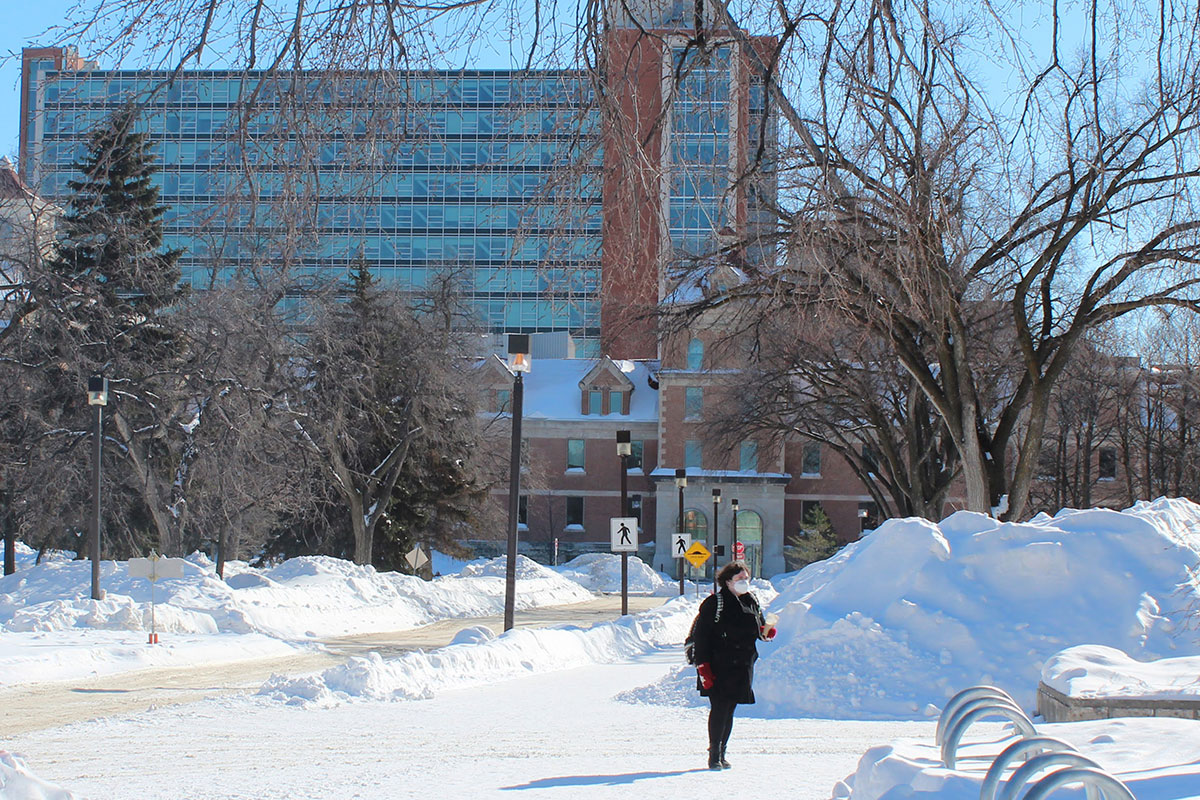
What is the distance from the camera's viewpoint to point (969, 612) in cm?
1443

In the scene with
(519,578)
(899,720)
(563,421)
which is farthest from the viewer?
(563,421)

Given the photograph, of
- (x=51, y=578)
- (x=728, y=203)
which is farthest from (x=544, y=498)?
(x=728, y=203)

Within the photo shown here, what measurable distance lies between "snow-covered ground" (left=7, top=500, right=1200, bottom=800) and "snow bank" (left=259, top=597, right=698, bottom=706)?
0.16 ft

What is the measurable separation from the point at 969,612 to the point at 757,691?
302cm

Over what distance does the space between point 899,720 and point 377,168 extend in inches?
342

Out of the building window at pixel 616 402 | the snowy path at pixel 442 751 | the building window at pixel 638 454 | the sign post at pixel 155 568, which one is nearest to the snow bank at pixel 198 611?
the sign post at pixel 155 568

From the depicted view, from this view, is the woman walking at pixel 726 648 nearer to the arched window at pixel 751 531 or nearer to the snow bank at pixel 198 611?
the snow bank at pixel 198 611

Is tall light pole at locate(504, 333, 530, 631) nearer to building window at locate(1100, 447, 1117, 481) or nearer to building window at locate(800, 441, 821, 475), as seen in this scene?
building window at locate(1100, 447, 1117, 481)

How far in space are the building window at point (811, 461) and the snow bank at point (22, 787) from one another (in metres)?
65.6

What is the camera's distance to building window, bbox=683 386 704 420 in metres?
68.7

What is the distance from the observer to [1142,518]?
1569cm

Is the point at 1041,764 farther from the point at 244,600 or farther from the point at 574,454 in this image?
the point at 574,454

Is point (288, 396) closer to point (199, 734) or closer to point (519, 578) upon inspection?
point (519, 578)

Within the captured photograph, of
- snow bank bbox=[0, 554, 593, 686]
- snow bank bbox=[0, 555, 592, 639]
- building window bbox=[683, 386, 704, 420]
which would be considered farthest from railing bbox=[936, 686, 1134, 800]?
building window bbox=[683, 386, 704, 420]
